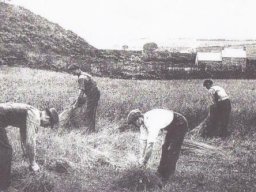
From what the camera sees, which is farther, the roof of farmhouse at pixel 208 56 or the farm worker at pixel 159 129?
the roof of farmhouse at pixel 208 56

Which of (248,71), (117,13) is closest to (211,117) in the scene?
(248,71)

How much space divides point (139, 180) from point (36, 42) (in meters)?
4.32

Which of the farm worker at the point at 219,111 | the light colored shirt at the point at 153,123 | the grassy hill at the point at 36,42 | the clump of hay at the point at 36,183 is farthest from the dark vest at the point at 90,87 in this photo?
the clump of hay at the point at 36,183

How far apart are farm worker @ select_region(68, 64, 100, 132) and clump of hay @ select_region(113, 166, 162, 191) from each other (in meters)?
2.35

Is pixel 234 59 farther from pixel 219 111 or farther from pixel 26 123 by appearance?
pixel 26 123

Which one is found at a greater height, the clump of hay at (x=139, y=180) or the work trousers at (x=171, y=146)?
the work trousers at (x=171, y=146)

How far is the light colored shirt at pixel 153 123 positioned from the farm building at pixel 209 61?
3.86 meters

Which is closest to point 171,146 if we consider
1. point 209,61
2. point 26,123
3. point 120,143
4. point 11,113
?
point 120,143

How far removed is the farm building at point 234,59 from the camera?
976 centimetres

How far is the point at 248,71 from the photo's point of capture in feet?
32.1

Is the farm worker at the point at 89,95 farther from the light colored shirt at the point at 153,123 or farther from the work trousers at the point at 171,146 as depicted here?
the light colored shirt at the point at 153,123

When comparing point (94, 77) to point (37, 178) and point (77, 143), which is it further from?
point (37, 178)

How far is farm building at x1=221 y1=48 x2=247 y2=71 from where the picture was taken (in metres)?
9.76

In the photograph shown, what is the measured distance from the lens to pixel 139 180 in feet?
19.8
